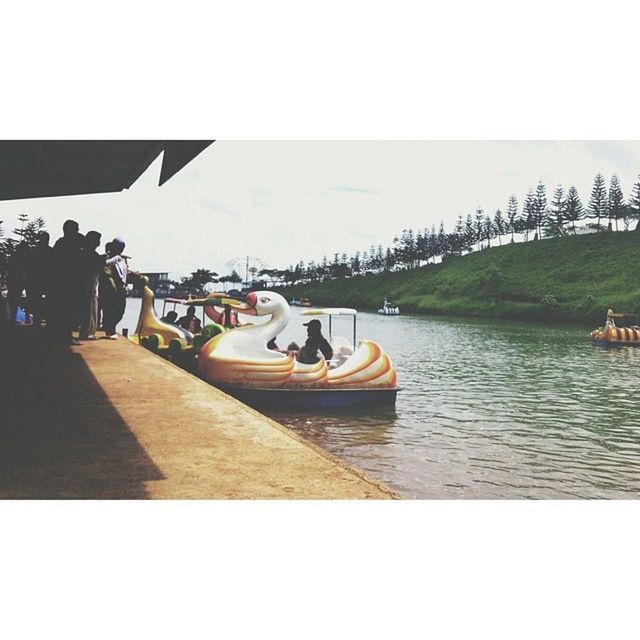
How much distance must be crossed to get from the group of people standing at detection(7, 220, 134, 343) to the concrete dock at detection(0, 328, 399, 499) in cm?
98

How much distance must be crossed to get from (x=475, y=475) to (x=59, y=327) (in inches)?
185

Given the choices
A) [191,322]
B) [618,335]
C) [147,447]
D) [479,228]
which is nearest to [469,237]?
[479,228]

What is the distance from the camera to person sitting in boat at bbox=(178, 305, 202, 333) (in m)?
12.9

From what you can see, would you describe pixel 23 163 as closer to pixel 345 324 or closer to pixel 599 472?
pixel 599 472

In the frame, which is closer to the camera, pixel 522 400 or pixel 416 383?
pixel 522 400

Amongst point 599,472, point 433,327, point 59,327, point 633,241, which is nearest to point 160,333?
point 59,327

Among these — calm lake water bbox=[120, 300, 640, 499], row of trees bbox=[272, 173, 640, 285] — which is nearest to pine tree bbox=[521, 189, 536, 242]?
row of trees bbox=[272, 173, 640, 285]

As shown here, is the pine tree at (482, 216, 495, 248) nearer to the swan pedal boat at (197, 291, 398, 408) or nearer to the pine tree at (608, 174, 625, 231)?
the pine tree at (608, 174, 625, 231)

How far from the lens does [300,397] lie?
9586 mm

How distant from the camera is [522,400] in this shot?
1226 cm

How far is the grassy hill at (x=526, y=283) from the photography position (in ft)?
95.2

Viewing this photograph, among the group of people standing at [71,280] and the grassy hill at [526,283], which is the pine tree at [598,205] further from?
the group of people standing at [71,280]

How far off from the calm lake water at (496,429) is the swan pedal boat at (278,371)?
29cm

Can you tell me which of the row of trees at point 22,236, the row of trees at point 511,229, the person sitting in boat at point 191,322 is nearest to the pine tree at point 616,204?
the row of trees at point 511,229
